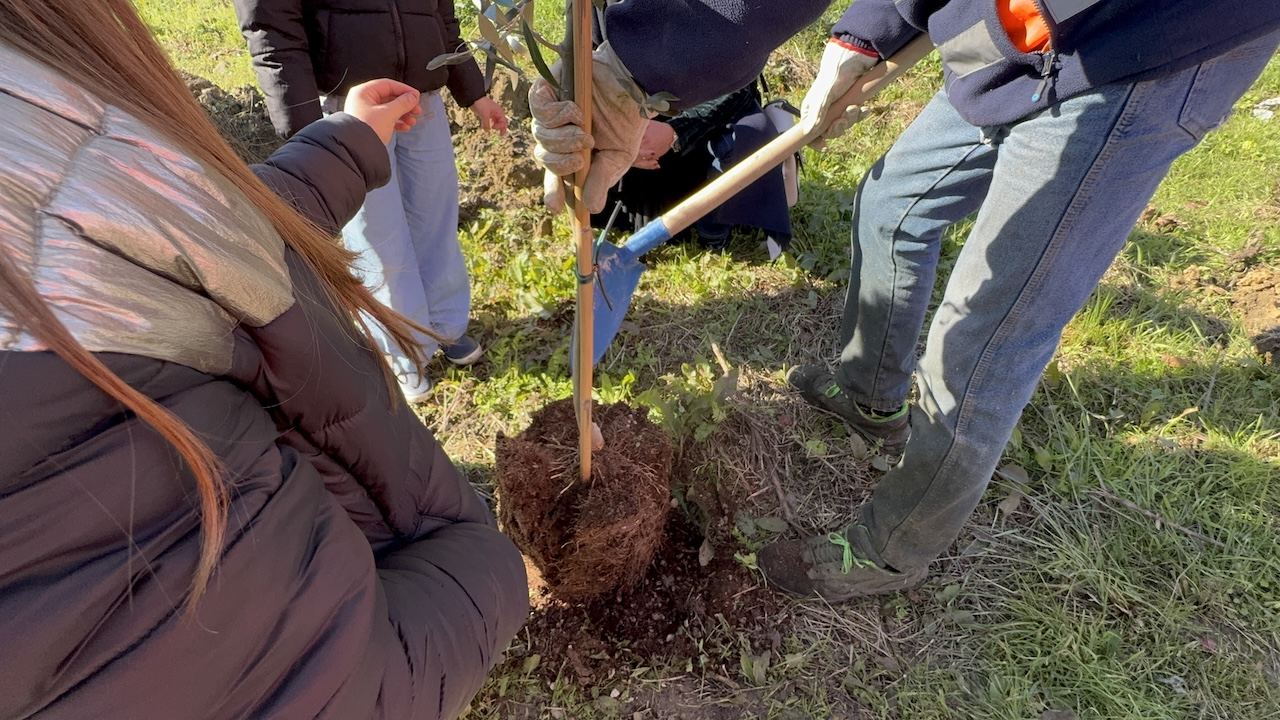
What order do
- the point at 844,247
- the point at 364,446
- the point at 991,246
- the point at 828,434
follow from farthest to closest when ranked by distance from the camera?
the point at 844,247, the point at 828,434, the point at 991,246, the point at 364,446

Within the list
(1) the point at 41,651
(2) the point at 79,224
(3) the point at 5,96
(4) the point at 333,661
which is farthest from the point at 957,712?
(3) the point at 5,96

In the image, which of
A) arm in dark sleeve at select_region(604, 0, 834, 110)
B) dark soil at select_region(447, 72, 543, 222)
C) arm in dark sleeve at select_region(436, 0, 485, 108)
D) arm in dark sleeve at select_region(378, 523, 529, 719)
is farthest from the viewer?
dark soil at select_region(447, 72, 543, 222)

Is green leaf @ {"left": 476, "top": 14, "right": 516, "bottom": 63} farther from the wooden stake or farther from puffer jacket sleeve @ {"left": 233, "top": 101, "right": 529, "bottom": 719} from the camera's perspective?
puffer jacket sleeve @ {"left": 233, "top": 101, "right": 529, "bottom": 719}

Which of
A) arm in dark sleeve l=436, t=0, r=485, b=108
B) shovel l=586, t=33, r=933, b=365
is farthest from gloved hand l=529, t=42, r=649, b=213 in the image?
arm in dark sleeve l=436, t=0, r=485, b=108

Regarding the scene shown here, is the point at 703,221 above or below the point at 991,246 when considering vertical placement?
below

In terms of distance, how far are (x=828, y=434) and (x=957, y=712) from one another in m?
0.90

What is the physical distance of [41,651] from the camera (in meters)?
0.57

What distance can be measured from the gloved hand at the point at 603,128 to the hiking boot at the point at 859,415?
1.28 meters

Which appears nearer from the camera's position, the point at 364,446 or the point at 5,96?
the point at 5,96

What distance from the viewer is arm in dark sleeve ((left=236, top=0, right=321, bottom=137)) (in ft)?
5.53

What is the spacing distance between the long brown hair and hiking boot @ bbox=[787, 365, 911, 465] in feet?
5.86

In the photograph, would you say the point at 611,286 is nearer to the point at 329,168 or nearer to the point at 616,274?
the point at 616,274

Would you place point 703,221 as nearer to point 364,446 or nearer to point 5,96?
point 364,446

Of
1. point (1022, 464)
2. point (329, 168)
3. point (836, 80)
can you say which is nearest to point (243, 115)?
point (329, 168)
